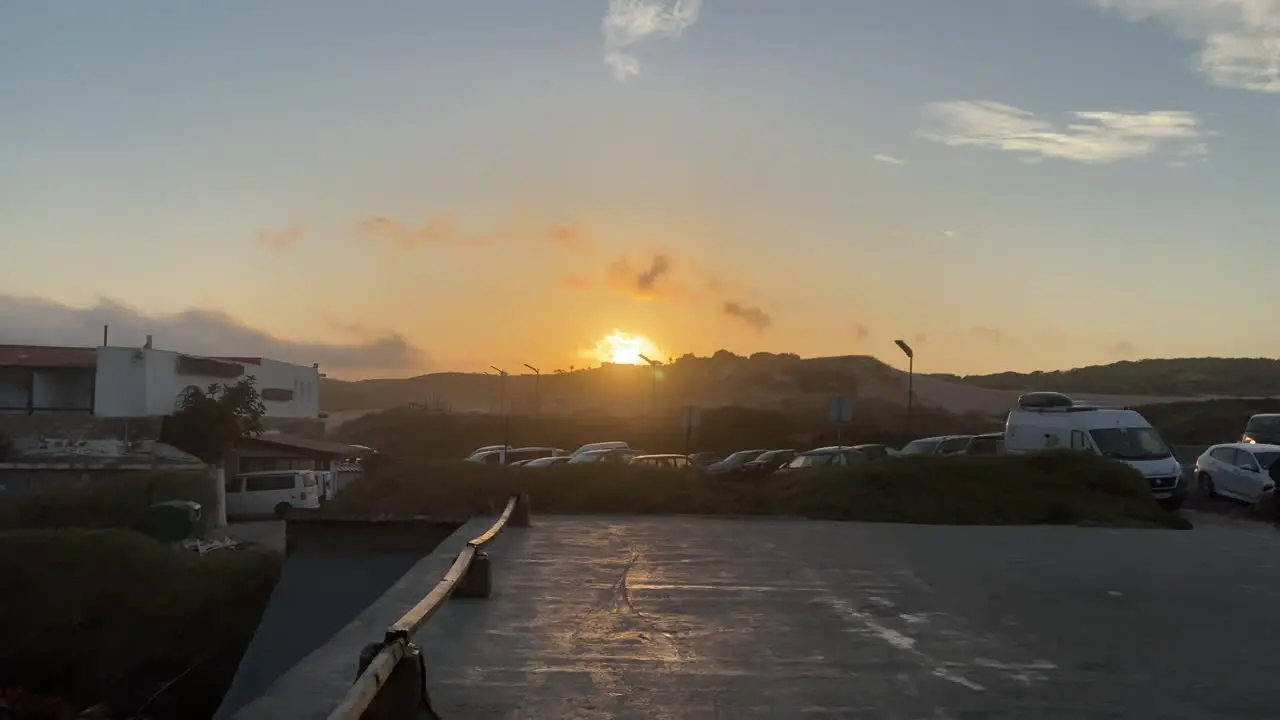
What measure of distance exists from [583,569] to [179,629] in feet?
41.1

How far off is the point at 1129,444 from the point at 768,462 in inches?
638

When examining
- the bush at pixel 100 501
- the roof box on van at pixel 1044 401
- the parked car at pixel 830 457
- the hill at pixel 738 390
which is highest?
the hill at pixel 738 390

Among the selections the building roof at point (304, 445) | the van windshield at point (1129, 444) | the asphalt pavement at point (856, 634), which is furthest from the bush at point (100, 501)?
the van windshield at point (1129, 444)

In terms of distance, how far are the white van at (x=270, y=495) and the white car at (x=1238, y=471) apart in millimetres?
30134

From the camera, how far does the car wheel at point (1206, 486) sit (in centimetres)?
2761

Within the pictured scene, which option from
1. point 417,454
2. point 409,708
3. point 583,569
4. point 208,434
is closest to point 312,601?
point 583,569

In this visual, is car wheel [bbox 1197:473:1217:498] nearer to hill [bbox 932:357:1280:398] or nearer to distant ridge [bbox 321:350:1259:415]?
distant ridge [bbox 321:350:1259:415]

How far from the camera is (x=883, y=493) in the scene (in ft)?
75.0

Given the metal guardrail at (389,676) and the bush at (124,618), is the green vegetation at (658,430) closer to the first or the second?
the bush at (124,618)

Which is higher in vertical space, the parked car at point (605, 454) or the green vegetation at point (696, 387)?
the green vegetation at point (696, 387)

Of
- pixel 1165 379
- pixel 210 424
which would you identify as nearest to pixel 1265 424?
pixel 210 424

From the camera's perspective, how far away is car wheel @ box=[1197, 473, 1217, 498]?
2761 cm

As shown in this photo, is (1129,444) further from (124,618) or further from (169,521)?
(169,521)

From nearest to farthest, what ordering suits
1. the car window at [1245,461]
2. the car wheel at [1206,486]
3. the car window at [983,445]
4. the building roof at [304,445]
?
the car window at [1245,461]
the car wheel at [1206,486]
the car window at [983,445]
the building roof at [304,445]
